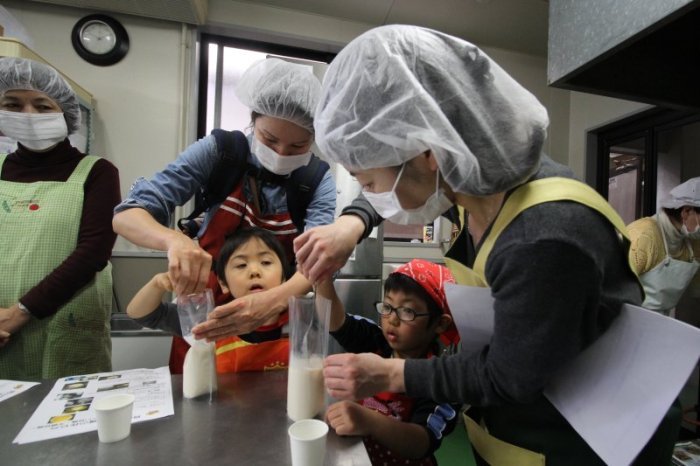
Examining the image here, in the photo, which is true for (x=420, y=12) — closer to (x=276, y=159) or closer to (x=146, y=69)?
(x=146, y=69)

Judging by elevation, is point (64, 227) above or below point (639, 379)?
above

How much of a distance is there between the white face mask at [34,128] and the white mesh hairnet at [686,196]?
3.38 metres

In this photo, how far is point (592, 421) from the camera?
0.65 m

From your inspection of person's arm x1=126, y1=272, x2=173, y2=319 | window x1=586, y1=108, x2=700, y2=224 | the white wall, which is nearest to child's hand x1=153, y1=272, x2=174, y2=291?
person's arm x1=126, y1=272, x2=173, y2=319

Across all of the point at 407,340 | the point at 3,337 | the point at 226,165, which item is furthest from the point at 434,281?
the point at 3,337

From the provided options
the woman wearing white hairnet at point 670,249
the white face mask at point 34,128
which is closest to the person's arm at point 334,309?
the white face mask at point 34,128

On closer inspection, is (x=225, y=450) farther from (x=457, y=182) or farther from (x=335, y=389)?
(x=457, y=182)

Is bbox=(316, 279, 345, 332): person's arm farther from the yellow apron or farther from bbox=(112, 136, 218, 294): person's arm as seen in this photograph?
the yellow apron

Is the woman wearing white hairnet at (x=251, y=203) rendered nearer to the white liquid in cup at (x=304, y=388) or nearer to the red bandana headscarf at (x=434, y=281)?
the white liquid in cup at (x=304, y=388)

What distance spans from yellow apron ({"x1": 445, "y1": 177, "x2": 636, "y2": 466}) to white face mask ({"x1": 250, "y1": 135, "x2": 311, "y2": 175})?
687mm

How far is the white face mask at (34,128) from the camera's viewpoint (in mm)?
1433

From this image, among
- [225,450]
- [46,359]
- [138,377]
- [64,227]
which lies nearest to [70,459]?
[225,450]

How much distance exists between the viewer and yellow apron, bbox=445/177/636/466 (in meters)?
0.62

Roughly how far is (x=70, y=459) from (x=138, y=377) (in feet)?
1.26
